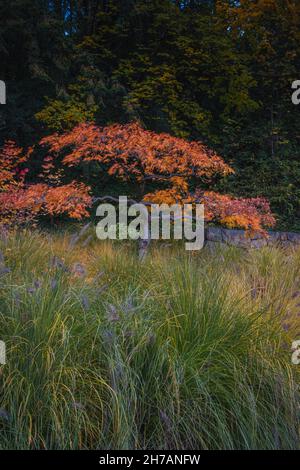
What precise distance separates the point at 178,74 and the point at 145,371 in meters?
12.3

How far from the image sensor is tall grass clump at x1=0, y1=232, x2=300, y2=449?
2418 mm

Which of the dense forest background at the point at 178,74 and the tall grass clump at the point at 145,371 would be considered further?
the dense forest background at the point at 178,74

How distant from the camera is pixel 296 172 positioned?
40.3 feet

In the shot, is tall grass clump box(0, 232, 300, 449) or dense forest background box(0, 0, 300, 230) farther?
dense forest background box(0, 0, 300, 230)

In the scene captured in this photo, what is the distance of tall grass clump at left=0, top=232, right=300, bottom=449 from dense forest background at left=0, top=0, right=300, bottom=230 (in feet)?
26.9

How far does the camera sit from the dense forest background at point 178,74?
36.4ft

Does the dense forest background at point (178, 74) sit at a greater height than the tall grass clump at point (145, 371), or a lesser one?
greater

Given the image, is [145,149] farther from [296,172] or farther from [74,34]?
[74,34]

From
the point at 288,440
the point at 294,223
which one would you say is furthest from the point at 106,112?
the point at 288,440

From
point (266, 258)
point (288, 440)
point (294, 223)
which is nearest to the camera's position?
point (288, 440)

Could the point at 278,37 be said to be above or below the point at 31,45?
above

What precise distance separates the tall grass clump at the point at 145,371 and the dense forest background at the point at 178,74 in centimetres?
820

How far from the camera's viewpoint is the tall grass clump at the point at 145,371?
242cm

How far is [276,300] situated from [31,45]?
9318 mm
